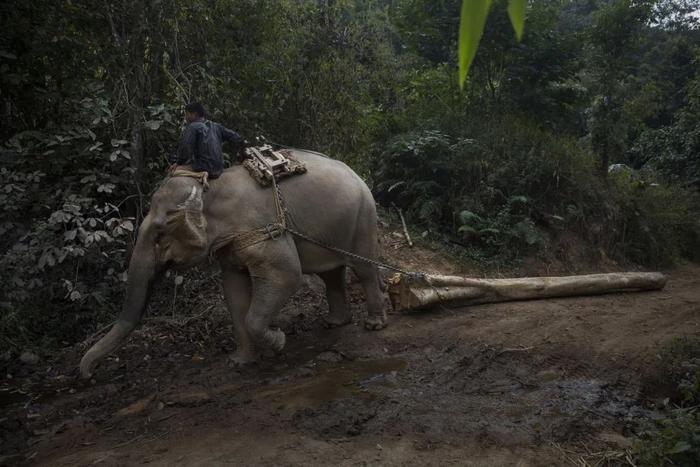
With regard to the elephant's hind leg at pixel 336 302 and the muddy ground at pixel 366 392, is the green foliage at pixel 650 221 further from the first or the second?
the elephant's hind leg at pixel 336 302

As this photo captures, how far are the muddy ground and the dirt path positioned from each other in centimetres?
1

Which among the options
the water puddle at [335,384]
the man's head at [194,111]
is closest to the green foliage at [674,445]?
the water puddle at [335,384]

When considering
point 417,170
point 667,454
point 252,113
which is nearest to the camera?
point 667,454

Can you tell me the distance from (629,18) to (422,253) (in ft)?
20.2

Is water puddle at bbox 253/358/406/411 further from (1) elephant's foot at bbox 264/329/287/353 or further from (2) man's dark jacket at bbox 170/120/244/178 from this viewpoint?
(2) man's dark jacket at bbox 170/120/244/178

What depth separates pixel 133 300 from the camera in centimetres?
475

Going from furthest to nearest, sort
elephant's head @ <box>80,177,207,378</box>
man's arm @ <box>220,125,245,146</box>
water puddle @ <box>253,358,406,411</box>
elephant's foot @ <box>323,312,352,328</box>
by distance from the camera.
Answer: elephant's foot @ <box>323,312,352,328</box> < man's arm @ <box>220,125,245,146</box> < elephant's head @ <box>80,177,207,378</box> < water puddle @ <box>253,358,406,411</box>

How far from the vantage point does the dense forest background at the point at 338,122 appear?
605cm

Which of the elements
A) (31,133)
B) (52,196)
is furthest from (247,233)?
(31,133)

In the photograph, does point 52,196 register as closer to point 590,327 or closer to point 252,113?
point 252,113

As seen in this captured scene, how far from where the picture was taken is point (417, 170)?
9.60 m

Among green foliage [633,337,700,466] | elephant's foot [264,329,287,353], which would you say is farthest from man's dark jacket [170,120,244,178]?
green foliage [633,337,700,466]

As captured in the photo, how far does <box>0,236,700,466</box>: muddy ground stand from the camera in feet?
12.1

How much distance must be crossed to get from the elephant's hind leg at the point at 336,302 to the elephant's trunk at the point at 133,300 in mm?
1904
